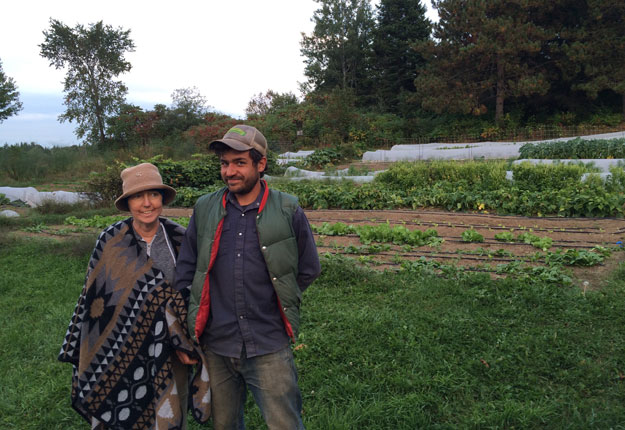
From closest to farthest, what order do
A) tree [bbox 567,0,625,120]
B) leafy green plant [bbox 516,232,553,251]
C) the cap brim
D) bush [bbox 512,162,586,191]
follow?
the cap brim < leafy green plant [bbox 516,232,553,251] < bush [bbox 512,162,586,191] < tree [bbox 567,0,625,120]

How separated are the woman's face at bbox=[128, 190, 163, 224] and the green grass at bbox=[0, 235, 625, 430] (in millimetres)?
1458

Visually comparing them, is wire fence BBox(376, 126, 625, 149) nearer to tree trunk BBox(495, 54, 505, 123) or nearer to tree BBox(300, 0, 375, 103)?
tree trunk BBox(495, 54, 505, 123)

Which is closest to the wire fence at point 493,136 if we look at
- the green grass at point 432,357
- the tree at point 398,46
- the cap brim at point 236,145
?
the tree at point 398,46

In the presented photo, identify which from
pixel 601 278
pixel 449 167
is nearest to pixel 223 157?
pixel 601 278

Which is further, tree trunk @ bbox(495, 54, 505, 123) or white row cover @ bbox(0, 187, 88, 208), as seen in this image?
tree trunk @ bbox(495, 54, 505, 123)

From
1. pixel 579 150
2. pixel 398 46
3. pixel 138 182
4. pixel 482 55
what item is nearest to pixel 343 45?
pixel 398 46

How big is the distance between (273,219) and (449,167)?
903 cm

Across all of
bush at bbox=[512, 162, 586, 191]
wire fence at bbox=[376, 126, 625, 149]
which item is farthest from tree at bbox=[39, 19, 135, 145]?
bush at bbox=[512, 162, 586, 191]

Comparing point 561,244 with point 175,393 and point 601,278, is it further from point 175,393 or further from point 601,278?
point 175,393

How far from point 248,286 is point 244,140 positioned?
24.5 inches

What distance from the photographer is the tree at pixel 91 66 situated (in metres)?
26.4

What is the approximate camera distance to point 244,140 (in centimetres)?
190

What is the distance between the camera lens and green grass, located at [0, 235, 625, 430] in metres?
2.68

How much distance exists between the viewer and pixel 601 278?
4598mm
